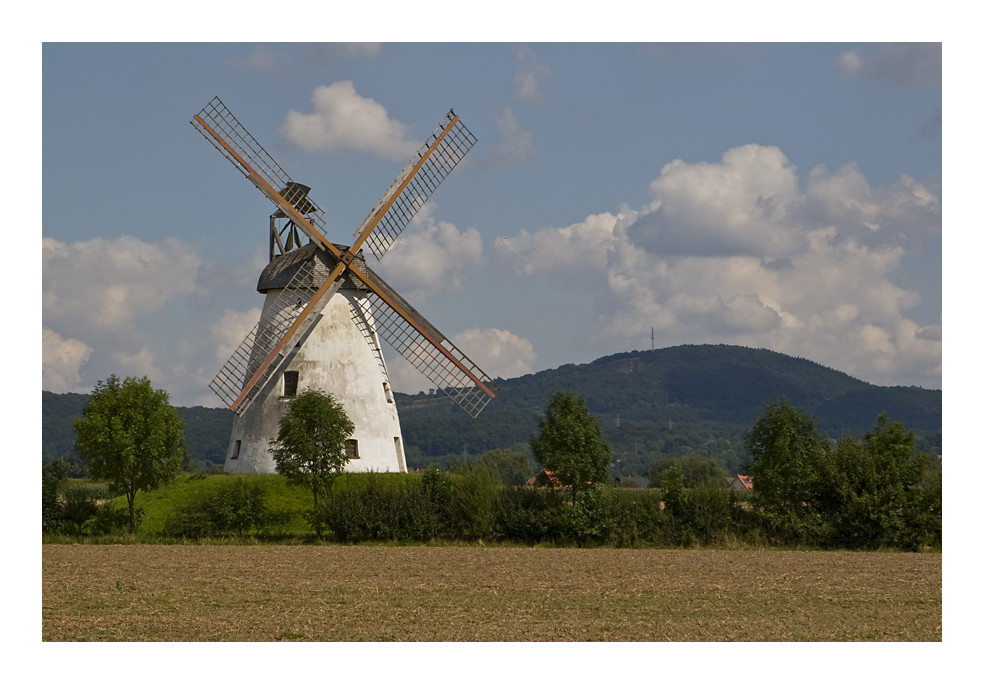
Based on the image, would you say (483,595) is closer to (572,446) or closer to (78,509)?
(572,446)

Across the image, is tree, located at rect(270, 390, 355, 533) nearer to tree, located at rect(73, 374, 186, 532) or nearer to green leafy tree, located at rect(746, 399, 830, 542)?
tree, located at rect(73, 374, 186, 532)

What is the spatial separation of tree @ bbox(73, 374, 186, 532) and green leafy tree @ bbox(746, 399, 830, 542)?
59.8ft

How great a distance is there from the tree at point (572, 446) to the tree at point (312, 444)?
6.28 metres

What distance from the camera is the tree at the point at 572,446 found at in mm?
34625

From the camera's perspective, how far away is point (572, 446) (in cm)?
3484

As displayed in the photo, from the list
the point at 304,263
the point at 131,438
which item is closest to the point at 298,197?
the point at 304,263

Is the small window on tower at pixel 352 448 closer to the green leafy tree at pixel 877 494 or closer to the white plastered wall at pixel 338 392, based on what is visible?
the white plastered wall at pixel 338 392

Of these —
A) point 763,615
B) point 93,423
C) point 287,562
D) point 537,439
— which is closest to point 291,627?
point 763,615

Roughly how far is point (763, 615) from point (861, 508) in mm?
15502

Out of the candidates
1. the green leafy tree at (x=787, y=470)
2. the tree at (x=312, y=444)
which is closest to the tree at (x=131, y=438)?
the tree at (x=312, y=444)

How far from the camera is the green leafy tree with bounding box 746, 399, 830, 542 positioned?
113 feet

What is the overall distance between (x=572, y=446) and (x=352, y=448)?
916 centimetres

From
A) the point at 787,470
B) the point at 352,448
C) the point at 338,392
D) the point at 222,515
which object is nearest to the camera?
the point at 787,470

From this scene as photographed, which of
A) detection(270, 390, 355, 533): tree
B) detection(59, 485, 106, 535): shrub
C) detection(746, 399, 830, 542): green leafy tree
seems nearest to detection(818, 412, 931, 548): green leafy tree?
detection(746, 399, 830, 542): green leafy tree
